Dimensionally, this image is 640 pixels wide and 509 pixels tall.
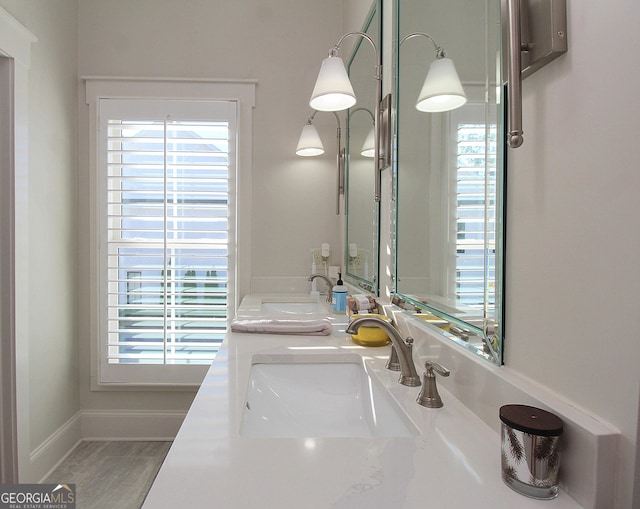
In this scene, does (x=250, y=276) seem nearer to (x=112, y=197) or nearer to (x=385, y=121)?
(x=112, y=197)

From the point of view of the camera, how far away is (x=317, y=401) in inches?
46.2

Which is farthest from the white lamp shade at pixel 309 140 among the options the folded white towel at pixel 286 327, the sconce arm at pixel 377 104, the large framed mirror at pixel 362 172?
the folded white towel at pixel 286 327

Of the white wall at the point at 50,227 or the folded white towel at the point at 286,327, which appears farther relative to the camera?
the white wall at the point at 50,227

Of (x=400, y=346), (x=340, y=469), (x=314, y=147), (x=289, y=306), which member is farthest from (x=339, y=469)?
(x=314, y=147)

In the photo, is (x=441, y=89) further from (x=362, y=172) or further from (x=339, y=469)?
(x=362, y=172)

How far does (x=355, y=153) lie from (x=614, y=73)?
1686 millimetres

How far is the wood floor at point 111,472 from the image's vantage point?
203 centimetres

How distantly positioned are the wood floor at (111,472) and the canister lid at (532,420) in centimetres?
182

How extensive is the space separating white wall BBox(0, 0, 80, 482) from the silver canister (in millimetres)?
2197

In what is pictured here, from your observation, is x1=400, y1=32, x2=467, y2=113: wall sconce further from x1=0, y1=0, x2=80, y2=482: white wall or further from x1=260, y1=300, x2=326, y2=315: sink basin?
x1=0, y1=0, x2=80, y2=482: white wall

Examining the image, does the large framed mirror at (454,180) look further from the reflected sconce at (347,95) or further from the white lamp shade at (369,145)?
the white lamp shade at (369,145)

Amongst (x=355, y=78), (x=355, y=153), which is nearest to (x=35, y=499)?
(x=355, y=153)

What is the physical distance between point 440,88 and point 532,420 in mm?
783

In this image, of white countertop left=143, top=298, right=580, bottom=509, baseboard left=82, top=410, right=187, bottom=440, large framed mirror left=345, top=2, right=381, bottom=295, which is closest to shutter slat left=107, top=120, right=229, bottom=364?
baseboard left=82, top=410, right=187, bottom=440
